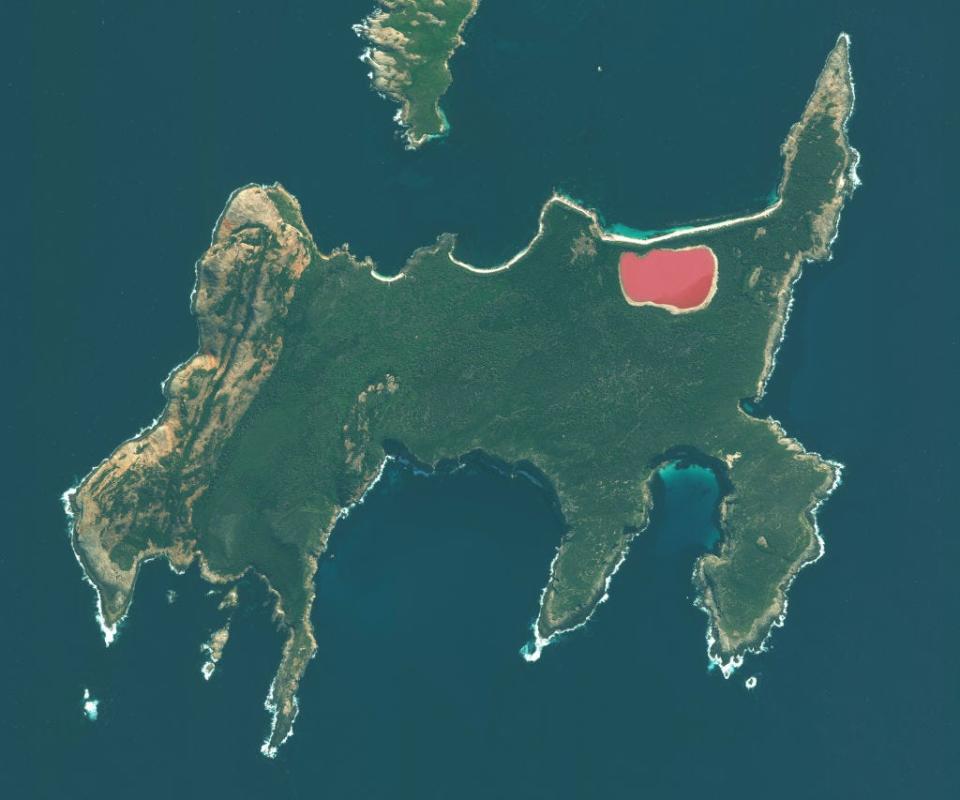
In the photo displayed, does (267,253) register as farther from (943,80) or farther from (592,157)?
(943,80)

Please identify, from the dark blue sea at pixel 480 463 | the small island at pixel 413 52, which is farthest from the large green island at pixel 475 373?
the small island at pixel 413 52

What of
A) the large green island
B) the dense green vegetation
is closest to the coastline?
the large green island

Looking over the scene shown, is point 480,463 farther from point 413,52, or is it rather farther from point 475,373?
point 413,52

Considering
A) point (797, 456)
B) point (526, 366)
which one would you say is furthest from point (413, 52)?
point (797, 456)

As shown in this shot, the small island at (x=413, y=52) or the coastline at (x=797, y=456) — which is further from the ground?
the small island at (x=413, y=52)

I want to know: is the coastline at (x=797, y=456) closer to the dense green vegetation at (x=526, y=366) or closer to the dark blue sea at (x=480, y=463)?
the dense green vegetation at (x=526, y=366)

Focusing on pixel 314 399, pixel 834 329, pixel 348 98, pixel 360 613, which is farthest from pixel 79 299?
pixel 834 329

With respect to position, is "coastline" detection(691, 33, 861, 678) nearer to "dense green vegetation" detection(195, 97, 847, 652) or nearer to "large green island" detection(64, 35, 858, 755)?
"large green island" detection(64, 35, 858, 755)
